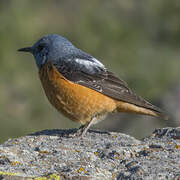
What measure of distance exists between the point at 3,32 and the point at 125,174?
51.1ft

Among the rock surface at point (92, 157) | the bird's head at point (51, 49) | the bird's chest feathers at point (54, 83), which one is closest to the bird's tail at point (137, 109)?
the rock surface at point (92, 157)

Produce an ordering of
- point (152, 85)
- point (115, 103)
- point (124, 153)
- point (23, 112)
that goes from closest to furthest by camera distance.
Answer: point (124, 153)
point (115, 103)
point (23, 112)
point (152, 85)

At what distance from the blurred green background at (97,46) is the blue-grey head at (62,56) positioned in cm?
370

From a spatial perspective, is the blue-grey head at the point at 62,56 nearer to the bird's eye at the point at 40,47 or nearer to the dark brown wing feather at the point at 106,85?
Answer: the bird's eye at the point at 40,47

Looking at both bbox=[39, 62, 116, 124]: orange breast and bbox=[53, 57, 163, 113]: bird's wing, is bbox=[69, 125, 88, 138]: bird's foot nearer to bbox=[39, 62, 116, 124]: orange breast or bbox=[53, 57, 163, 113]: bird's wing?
bbox=[39, 62, 116, 124]: orange breast

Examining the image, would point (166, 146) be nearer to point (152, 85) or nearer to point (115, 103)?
point (115, 103)

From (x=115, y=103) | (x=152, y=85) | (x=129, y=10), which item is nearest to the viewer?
(x=115, y=103)

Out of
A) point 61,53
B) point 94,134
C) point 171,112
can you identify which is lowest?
point 171,112

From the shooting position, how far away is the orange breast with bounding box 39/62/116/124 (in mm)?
7754

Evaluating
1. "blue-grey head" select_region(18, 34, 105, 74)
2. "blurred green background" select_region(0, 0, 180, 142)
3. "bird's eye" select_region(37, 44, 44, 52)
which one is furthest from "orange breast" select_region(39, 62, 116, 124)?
"blurred green background" select_region(0, 0, 180, 142)

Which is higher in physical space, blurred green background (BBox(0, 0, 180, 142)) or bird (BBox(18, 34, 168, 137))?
bird (BBox(18, 34, 168, 137))

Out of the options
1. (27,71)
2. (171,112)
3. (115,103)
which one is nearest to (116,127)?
(171,112)

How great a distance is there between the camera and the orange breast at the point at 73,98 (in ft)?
25.4

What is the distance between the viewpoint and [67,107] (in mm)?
7785
